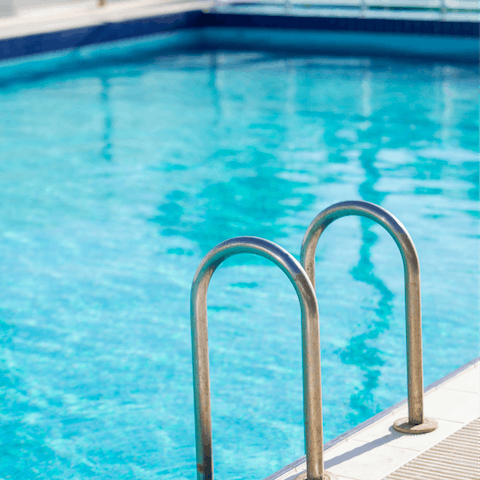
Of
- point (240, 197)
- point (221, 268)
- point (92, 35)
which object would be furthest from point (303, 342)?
point (92, 35)

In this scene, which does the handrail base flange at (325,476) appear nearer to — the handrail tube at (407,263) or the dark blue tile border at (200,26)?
the handrail tube at (407,263)

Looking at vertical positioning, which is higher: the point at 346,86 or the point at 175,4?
the point at 175,4

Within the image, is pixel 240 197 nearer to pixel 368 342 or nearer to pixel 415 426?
pixel 368 342

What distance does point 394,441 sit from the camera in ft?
9.48

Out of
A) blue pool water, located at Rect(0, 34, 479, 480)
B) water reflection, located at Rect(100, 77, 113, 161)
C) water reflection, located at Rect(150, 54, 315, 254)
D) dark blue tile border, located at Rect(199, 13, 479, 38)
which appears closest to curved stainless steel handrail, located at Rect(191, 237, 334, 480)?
blue pool water, located at Rect(0, 34, 479, 480)

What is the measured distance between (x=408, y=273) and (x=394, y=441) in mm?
592

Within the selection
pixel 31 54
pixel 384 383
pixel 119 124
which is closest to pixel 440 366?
pixel 384 383

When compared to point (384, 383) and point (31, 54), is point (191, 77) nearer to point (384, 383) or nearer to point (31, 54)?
point (31, 54)

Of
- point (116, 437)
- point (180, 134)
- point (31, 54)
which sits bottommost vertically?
point (116, 437)

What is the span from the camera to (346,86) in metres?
11.1

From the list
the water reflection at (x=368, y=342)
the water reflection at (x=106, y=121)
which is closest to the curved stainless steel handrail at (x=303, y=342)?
the water reflection at (x=368, y=342)

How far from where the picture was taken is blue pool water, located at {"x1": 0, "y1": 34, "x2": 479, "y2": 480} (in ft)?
12.6

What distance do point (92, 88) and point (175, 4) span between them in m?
4.77

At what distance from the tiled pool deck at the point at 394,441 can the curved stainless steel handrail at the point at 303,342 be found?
16cm
